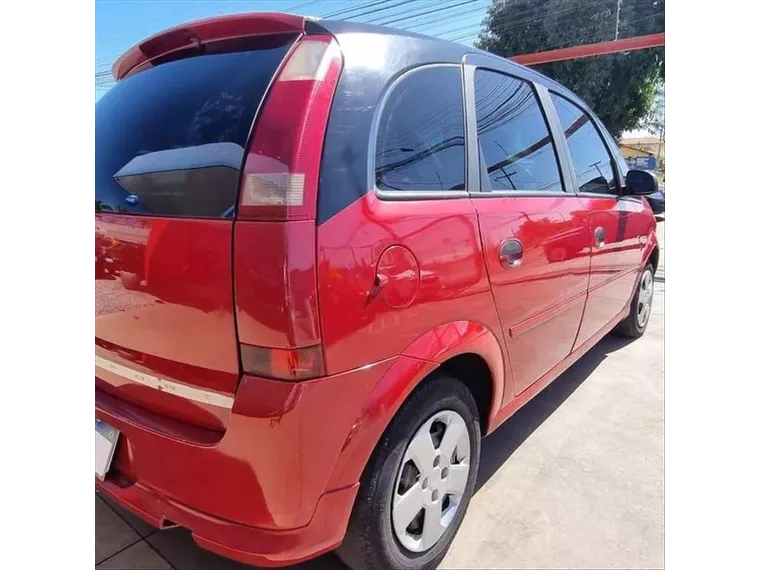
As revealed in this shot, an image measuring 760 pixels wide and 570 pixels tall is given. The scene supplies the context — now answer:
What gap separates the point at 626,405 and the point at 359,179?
2.61 m

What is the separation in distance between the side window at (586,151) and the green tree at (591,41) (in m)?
13.2

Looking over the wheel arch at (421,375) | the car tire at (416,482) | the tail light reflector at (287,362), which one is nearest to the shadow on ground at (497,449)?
the car tire at (416,482)

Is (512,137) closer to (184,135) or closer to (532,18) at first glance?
(184,135)

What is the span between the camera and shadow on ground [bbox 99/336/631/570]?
183 centimetres

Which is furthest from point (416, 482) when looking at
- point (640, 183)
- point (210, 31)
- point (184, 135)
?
point (640, 183)

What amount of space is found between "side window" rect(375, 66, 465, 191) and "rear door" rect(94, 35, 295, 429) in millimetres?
369

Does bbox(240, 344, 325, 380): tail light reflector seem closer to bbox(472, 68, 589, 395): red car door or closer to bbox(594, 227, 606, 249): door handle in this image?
bbox(472, 68, 589, 395): red car door

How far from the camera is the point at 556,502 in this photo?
2180 mm

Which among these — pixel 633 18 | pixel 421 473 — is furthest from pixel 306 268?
pixel 633 18

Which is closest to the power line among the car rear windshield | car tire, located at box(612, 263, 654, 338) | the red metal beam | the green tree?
the green tree

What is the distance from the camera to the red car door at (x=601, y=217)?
273 centimetres

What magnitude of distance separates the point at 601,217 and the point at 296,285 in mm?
2208

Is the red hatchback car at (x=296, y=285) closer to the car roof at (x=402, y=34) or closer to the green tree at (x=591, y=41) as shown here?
the car roof at (x=402, y=34)
